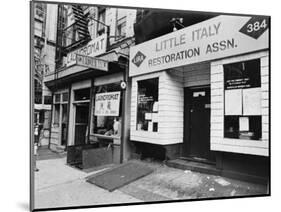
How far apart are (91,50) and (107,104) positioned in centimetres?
81

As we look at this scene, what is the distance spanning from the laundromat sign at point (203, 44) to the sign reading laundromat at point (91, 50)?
0.47m

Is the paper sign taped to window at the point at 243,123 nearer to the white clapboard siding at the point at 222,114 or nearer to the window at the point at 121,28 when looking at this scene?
the white clapboard siding at the point at 222,114

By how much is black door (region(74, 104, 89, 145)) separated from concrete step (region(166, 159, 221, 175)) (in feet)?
4.29

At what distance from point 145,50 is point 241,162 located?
1988 millimetres

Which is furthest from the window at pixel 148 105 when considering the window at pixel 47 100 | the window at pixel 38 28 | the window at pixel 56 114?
the window at pixel 38 28

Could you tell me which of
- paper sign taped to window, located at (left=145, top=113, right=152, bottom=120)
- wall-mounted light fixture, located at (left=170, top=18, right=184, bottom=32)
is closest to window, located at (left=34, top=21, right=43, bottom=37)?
wall-mounted light fixture, located at (left=170, top=18, right=184, bottom=32)

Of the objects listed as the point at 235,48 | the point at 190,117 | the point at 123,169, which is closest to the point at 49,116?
the point at 123,169

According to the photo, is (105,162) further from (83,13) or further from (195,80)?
(83,13)

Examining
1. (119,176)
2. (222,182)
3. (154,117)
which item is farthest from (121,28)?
(222,182)

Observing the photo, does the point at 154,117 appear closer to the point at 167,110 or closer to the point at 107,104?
the point at 167,110

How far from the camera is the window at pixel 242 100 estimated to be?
2.19m

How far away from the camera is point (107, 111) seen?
2.83 m

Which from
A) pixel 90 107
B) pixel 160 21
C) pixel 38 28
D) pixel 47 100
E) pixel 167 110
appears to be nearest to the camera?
pixel 38 28

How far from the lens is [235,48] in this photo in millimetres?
2242
